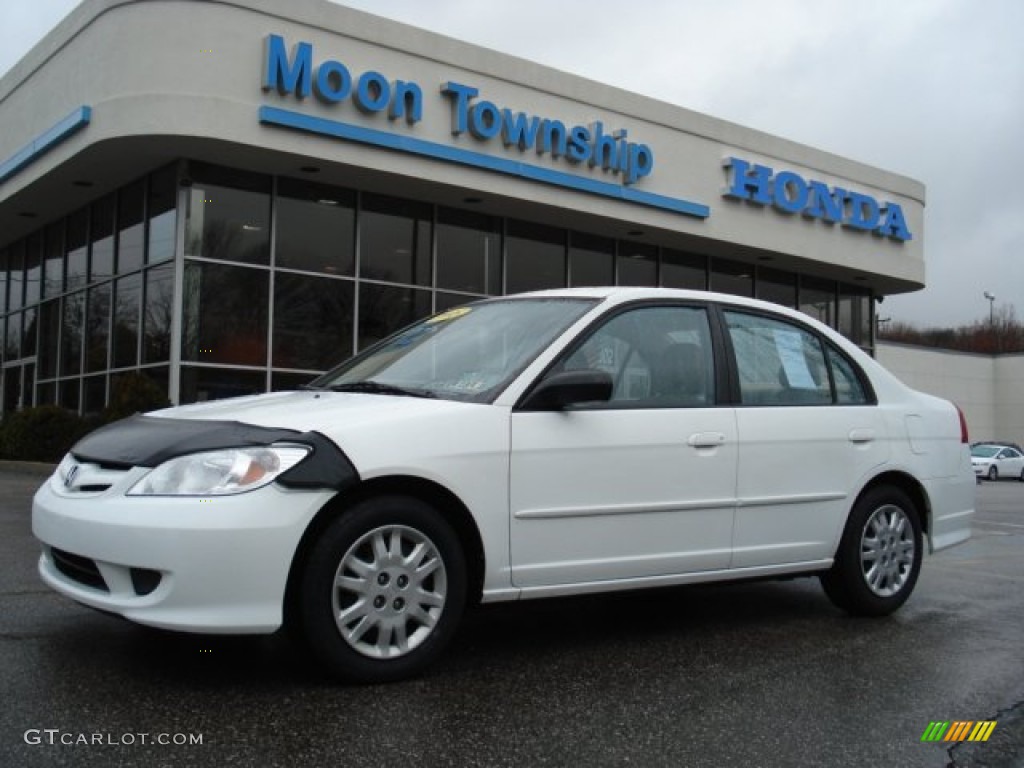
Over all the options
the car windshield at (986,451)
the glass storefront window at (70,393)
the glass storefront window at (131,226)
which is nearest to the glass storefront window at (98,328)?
the glass storefront window at (70,393)

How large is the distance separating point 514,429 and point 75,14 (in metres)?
15.1

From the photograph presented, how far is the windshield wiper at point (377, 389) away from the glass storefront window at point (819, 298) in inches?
823

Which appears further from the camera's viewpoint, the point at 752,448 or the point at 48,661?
the point at 752,448

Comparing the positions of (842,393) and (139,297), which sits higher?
(139,297)

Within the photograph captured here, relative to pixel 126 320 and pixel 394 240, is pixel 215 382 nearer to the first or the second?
pixel 126 320

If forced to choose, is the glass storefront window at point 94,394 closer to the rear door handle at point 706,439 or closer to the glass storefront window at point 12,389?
the glass storefront window at point 12,389

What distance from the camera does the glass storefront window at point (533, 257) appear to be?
18969 mm

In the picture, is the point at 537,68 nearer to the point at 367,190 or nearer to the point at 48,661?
the point at 367,190

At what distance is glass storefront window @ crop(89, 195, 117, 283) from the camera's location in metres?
17.4

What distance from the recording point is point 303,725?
3.26m

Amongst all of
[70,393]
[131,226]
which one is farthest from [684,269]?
[70,393]

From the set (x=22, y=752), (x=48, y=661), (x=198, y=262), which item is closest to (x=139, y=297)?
(x=198, y=262)

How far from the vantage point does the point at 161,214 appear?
1578 cm

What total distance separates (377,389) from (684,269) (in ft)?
58.6
